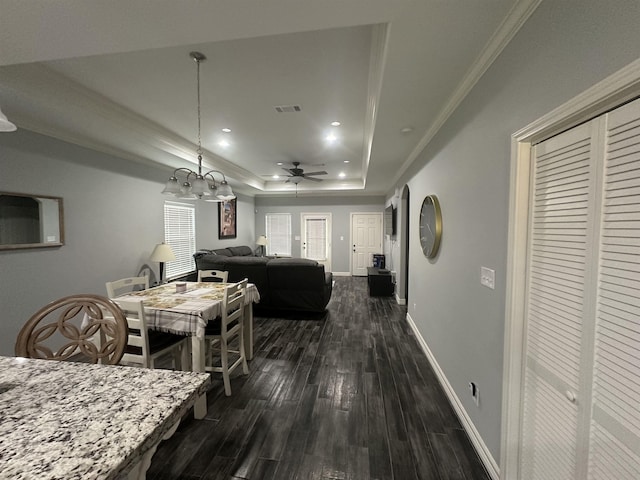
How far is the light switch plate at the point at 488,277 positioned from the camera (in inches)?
59.4

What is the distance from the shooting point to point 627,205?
83cm

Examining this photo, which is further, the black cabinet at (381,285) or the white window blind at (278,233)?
the white window blind at (278,233)

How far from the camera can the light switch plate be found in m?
1.51

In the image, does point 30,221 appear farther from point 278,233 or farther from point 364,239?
point 364,239

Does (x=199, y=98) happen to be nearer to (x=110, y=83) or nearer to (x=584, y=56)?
(x=110, y=83)

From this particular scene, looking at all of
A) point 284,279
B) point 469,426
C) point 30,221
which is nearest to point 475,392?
point 469,426

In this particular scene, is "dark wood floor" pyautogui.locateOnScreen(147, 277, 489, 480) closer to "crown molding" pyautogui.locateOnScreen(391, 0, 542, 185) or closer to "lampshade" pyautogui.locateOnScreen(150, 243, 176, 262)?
"lampshade" pyautogui.locateOnScreen(150, 243, 176, 262)

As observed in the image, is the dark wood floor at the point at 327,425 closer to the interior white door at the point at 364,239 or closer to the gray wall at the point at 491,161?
the gray wall at the point at 491,161

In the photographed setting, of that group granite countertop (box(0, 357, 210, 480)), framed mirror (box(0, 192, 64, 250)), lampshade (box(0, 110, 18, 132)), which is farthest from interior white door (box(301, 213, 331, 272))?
granite countertop (box(0, 357, 210, 480))

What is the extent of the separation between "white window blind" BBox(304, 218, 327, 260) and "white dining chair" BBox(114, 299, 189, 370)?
5.82m

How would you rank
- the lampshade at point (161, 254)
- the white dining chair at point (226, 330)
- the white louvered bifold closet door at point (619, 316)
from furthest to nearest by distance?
the lampshade at point (161, 254)
the white dining chair at point (226, 330)
the white louvered bifold closet door at point (619, 316)

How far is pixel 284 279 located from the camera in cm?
411

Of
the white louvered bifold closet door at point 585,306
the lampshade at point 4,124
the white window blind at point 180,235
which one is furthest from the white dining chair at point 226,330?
the white window blind at point 180,235

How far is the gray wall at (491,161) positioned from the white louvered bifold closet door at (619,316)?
0.27 metres
